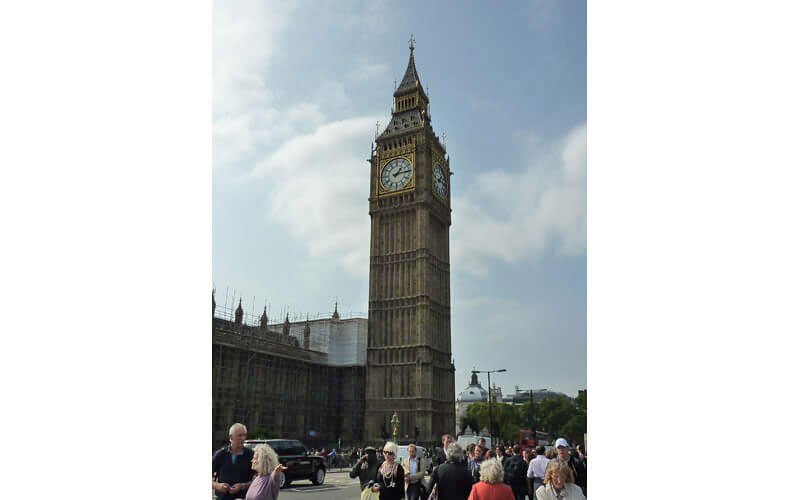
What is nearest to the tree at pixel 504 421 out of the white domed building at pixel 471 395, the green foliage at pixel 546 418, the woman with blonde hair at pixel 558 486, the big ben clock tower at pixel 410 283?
the green foliage at pixel 546 418

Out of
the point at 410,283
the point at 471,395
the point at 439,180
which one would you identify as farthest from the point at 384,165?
the point at 471,395

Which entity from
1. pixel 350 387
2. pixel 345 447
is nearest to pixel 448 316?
pixel 350 387

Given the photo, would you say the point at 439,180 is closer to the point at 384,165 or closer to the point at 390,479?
the point at 384,165

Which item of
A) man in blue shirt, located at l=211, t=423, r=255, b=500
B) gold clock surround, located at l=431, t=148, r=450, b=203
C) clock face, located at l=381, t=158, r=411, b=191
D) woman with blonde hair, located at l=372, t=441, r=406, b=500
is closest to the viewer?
man in blue shirt, located at l=211, t=423, r=255, b=500

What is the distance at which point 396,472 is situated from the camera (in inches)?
247

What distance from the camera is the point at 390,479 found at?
6238 mm

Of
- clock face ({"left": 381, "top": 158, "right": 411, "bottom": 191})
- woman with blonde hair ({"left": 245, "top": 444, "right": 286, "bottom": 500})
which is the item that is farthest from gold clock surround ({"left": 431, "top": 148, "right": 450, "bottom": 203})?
woman with blonde hair ({"left": 245, "top": 444, "right": 286, "bottom": 500})

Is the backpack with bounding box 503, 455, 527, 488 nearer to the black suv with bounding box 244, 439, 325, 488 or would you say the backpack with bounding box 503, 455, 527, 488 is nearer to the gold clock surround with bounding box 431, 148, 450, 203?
the black suv with bounding box 244, 439, 325, 488

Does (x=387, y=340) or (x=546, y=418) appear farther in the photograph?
(x=546, y=418)

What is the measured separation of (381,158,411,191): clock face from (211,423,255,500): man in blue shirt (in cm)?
4211

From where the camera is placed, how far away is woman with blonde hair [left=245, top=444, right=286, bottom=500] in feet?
17.3

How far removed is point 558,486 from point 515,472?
433 centimetres
